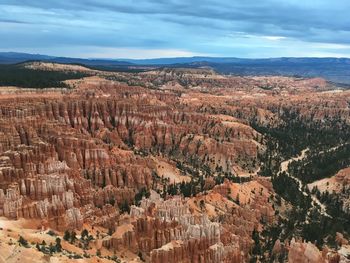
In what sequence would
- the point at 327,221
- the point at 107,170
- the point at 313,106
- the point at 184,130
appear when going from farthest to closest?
the point at 313,106 < the point at 184,130 < the point at 107,170 < the point at 327,221

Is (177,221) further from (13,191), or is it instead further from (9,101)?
(9,101)

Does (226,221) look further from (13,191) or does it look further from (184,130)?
(184,130)

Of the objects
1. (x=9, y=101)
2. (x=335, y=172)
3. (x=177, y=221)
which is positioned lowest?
(x=335, y=172)

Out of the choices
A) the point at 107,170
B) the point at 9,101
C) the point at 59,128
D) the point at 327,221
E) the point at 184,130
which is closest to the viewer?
the point at 327,221

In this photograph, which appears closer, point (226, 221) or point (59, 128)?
point (226, 221)

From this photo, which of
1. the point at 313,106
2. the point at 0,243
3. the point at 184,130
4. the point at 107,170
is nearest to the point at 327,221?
the point at 107,170

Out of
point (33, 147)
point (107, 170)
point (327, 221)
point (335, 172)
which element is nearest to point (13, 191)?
point (33, 147)

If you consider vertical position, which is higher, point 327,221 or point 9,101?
point 9,101
